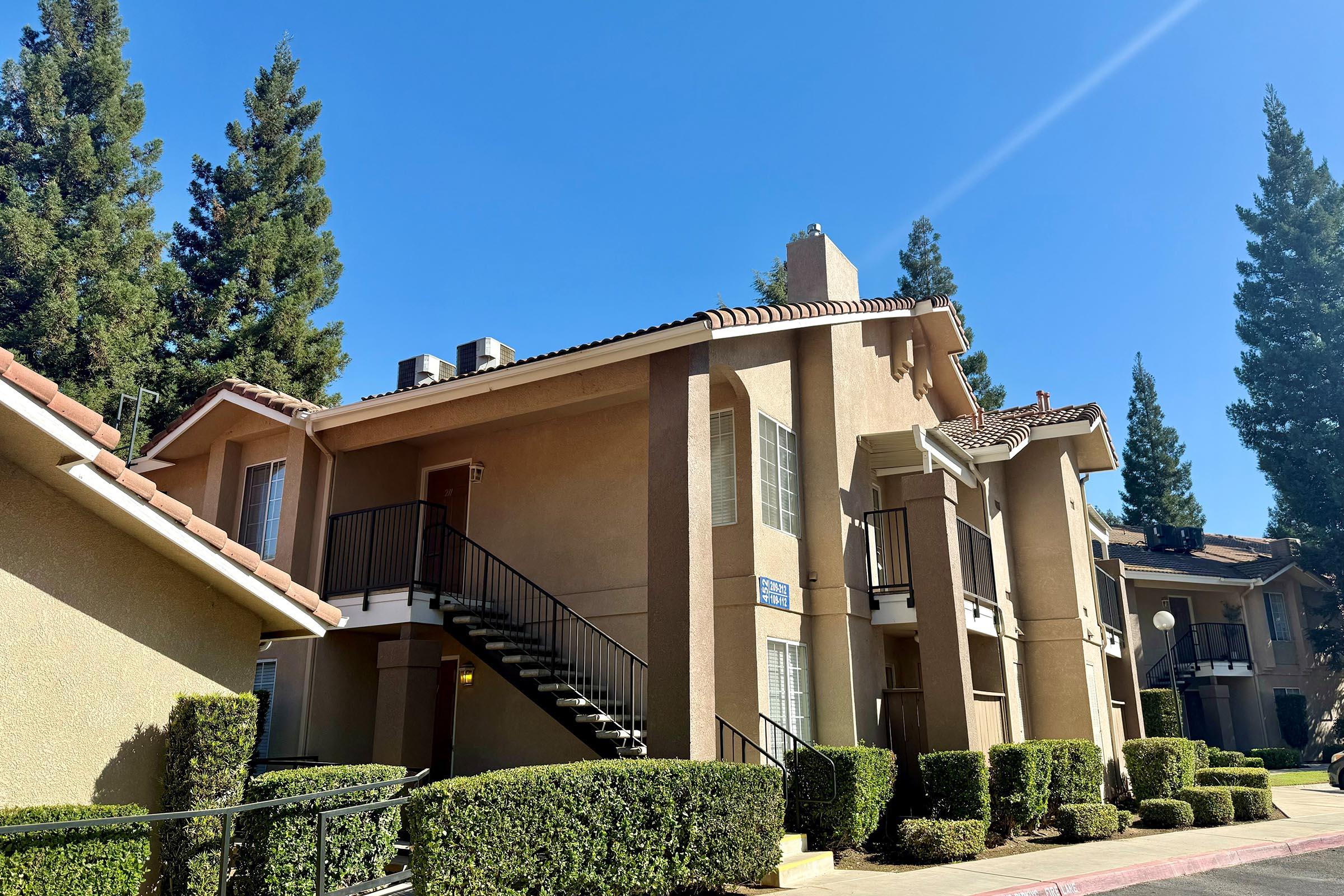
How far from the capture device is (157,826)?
293 inches

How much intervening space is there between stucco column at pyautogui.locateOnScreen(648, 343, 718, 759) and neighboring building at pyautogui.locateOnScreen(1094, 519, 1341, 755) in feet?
80.0

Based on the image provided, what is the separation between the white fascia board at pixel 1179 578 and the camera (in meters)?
31.1

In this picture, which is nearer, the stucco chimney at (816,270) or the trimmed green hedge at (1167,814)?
the trimmed green hedge at (1167,814)

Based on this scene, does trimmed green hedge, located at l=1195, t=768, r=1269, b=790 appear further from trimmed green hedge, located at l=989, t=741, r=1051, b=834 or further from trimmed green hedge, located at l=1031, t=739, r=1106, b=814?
trimmed green hedge, located at l=989, t=741, r=1051, b=834

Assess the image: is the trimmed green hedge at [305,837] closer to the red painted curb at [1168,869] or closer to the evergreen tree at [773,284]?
the red painted curb at [1168,869]

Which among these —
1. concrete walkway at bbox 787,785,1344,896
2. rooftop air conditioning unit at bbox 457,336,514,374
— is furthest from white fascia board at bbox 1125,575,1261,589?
rooftop air conditioning unit at bbox 457,336,514,374

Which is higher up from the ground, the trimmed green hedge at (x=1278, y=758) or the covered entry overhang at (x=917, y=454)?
the covered entry overhang at (x=917, y=454)

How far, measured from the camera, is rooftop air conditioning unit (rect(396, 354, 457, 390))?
19.3m

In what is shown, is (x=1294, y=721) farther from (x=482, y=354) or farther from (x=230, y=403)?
(x=230, y=403)

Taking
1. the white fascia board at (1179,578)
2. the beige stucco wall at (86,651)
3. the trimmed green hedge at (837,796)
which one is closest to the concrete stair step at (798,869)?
the trimmed green hedge at (837,796)

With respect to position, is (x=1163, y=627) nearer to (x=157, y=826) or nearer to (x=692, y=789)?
(x=692, y=789)

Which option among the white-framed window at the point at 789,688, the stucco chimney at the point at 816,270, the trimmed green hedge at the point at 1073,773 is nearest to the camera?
Result: the white-framed window at the point at 789,688

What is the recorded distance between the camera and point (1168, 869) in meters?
10.5

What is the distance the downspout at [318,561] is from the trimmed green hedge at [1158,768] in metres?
13.7
